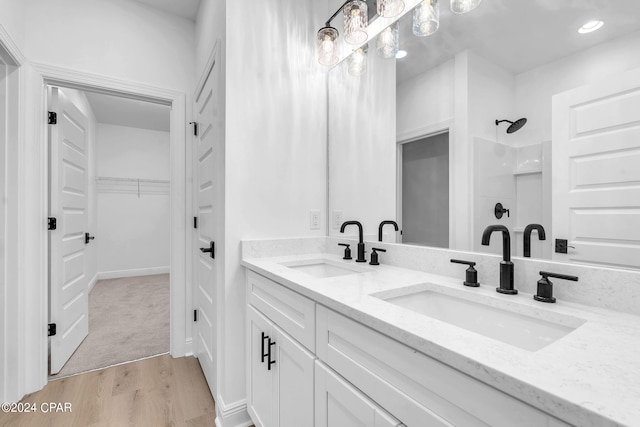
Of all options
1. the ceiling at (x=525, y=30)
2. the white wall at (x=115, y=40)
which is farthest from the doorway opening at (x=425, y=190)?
the white wall at (x=115, y=40)

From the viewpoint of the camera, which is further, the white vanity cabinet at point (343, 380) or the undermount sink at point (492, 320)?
the undermount sink at point (492, 320)

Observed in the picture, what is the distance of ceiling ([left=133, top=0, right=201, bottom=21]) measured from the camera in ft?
7.12

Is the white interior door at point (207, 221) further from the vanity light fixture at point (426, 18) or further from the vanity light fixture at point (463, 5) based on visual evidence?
the vanity light fixture at point (463, 5)

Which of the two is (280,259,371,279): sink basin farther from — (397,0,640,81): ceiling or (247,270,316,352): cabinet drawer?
(397,0,640,81): ceiling

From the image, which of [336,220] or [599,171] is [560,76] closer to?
[599,171]

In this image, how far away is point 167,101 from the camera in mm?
2297

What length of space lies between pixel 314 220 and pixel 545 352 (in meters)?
1.37

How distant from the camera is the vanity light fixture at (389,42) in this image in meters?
1.44

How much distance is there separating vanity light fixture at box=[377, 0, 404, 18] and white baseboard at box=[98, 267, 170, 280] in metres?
5.23

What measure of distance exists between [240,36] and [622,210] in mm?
1703

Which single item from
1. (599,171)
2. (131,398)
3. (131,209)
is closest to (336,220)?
(599,171)

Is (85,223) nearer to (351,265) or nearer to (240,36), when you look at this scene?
(240,36)

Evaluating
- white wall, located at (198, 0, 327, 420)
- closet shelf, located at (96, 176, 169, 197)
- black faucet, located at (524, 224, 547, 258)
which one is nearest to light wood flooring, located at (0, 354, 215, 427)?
white wall, located at (198, 0, 327, 420)

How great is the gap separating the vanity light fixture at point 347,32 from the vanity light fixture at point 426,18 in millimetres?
293
